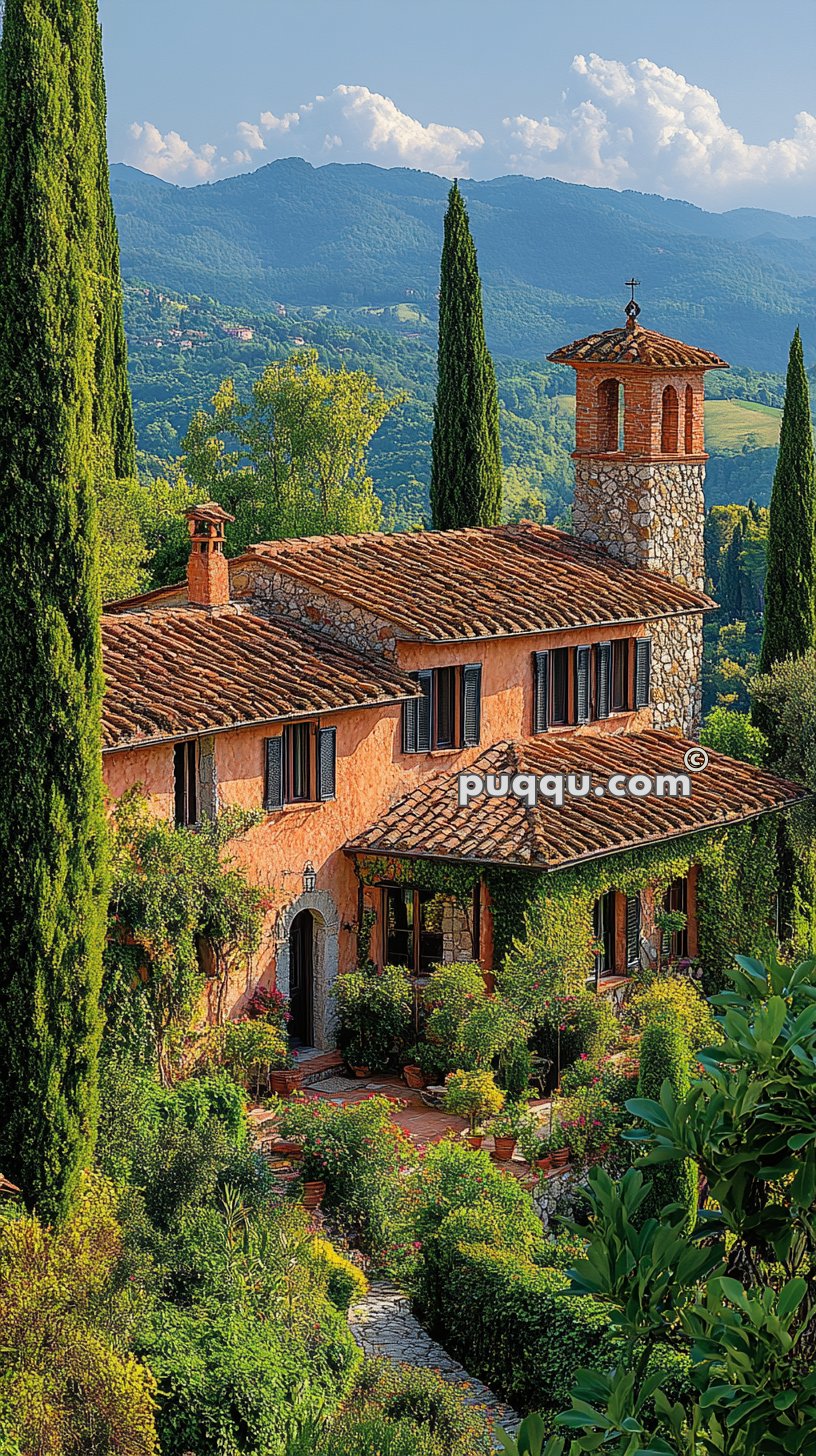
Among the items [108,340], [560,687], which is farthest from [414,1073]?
[108,340]

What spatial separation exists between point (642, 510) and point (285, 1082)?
11.4 m

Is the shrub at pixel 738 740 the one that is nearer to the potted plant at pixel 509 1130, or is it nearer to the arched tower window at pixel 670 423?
the arched tower window at pixel 670 423

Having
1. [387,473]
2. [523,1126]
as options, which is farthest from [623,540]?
[387,473]

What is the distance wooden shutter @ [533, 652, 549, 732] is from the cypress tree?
832 centimetres

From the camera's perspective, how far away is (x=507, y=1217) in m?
17.3

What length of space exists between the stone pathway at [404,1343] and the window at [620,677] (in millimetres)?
12078

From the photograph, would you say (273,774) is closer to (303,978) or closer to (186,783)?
(186,783)

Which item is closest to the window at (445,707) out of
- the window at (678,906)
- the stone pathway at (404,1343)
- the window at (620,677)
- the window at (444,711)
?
the window at (444,711)

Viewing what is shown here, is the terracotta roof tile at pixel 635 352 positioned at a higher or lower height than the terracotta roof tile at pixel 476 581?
higher

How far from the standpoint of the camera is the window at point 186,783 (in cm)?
2139

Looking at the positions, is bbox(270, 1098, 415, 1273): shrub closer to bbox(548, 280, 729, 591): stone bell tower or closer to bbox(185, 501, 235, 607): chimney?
bbox(185, 501, 235, 607): chimney

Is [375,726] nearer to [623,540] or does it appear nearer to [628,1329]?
[623,540]

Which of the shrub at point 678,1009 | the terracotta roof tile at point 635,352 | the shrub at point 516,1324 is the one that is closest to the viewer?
the shrub at point 516,1324

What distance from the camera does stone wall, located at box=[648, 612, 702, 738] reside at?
2873 cm
